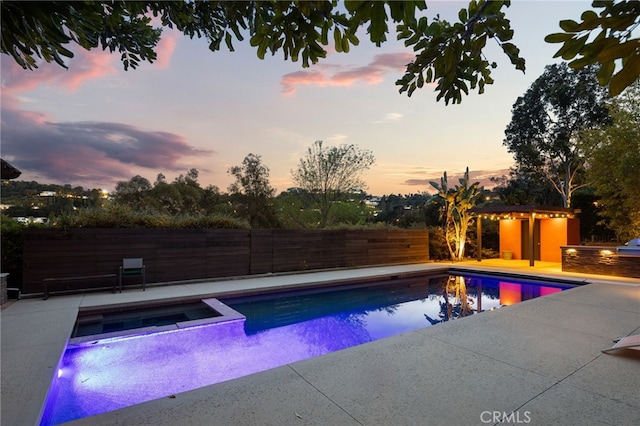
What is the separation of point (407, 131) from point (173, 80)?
292 inches

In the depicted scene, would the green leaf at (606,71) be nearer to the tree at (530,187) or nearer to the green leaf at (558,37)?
the green leaf at (558,37)

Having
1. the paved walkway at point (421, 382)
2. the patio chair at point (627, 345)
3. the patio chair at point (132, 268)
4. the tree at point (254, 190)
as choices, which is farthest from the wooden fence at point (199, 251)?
the patio chair at point (627, 345)

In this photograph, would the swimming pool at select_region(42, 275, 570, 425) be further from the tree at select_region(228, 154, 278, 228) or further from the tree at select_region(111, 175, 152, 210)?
the tree at select_region(111, 175, 152, 210)

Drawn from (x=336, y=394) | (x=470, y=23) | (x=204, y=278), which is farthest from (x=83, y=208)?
(x=470, y=23)

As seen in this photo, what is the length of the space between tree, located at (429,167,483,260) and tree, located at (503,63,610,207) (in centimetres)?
936

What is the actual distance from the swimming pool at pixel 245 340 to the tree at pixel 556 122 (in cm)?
1400

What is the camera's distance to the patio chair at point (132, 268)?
275 inches

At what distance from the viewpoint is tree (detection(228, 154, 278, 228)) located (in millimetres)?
15586

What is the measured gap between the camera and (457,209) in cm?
1263

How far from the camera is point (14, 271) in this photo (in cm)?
646

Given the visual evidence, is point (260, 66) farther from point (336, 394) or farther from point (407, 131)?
point (336, 394)

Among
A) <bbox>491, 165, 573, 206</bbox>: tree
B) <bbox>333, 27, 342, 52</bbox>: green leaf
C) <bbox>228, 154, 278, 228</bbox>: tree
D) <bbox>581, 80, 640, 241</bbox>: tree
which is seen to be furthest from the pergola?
<bbox>333, 27, 342, 52</bbox>: green leaf

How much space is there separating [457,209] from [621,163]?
4.84 m

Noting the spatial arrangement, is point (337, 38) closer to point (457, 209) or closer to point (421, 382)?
point (421, 382)
